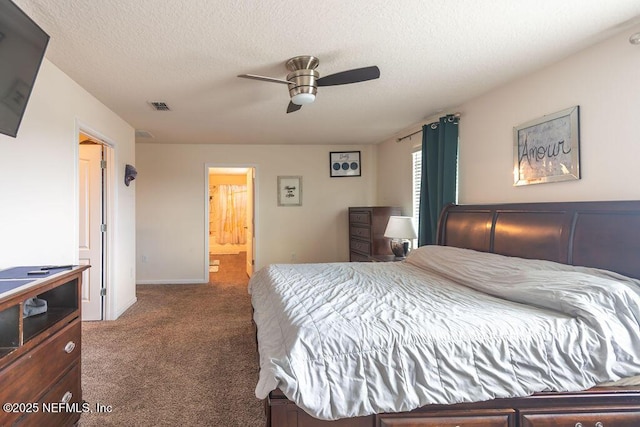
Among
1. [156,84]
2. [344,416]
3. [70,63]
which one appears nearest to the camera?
[344,416]

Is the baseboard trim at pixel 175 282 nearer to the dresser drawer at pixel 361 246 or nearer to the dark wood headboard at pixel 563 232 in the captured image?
the dresser drawer at pixel 361 246

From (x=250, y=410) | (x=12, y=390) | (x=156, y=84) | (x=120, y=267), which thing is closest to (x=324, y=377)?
(x=250, y=410)

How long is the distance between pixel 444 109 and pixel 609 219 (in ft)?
7.15

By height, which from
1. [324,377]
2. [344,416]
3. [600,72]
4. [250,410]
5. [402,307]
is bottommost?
[250,410]

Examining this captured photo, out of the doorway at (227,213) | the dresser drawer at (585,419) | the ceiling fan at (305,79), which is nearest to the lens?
the dresser drawer at (585,419)

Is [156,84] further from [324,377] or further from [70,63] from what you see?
[324,377]

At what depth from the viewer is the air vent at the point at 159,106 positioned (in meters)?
3.32

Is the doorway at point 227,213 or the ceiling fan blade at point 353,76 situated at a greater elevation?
Result: the ceiling fan blade at point 353,76

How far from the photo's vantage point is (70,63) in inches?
95.0

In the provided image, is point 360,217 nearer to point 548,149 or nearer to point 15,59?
point 548,149

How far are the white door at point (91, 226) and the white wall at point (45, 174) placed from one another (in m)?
0.50

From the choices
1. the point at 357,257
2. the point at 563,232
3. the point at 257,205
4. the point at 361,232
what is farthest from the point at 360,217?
the point at 563,232

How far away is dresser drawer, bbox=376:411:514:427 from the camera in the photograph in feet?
4.38

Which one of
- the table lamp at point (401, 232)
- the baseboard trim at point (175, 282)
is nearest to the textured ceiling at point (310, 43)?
the table lamp at point (401, 232)
